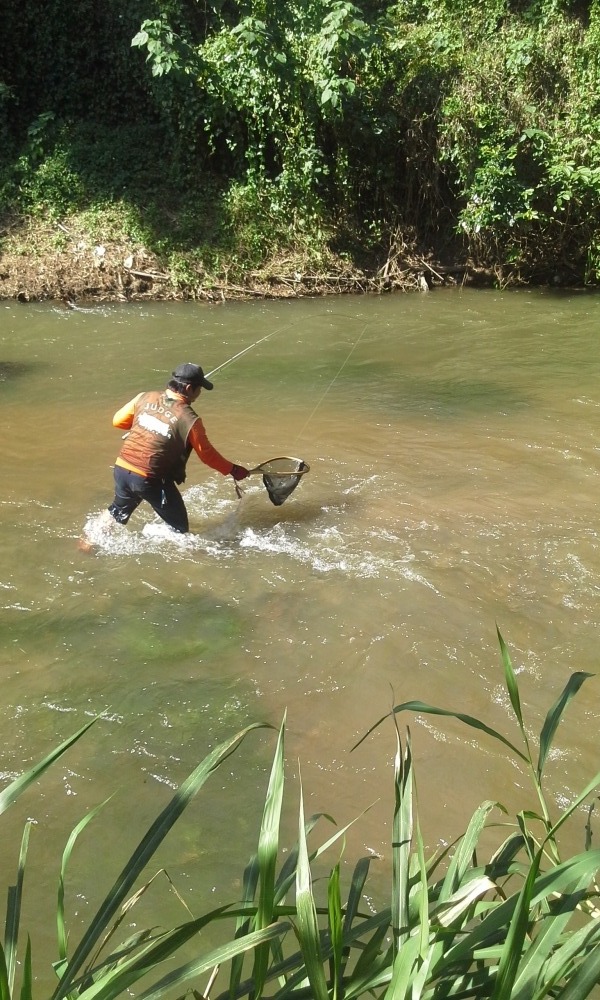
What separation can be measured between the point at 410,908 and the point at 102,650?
3.38 m

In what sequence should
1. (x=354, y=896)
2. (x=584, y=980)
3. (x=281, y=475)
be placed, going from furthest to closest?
(x=281, y=475)
(x=354, y=896)
(x=584, y=980)

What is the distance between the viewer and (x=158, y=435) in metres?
5.86

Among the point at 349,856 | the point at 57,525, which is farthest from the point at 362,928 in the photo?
the point at 57,525

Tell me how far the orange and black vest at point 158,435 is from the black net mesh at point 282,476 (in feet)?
2.44

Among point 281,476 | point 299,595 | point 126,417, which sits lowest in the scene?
point 299,595

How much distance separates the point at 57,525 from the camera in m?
6.53

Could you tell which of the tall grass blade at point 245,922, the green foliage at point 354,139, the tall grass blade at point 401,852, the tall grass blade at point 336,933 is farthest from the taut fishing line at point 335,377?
the tall grass blade at point 336,933

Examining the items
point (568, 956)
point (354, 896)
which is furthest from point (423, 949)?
point (354, 896)

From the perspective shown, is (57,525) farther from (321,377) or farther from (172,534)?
(321,377)

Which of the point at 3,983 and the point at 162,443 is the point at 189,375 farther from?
the point at 3,983

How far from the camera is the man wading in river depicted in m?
5.80

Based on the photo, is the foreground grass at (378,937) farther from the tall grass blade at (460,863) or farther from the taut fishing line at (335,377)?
the taut fishing line at (335,377)

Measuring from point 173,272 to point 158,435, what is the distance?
327 inches

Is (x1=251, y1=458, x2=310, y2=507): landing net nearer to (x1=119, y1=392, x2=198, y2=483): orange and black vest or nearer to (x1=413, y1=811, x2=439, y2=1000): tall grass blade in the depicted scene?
(x1=119, y1=392, x2=198, y2=483): orange and black vest
